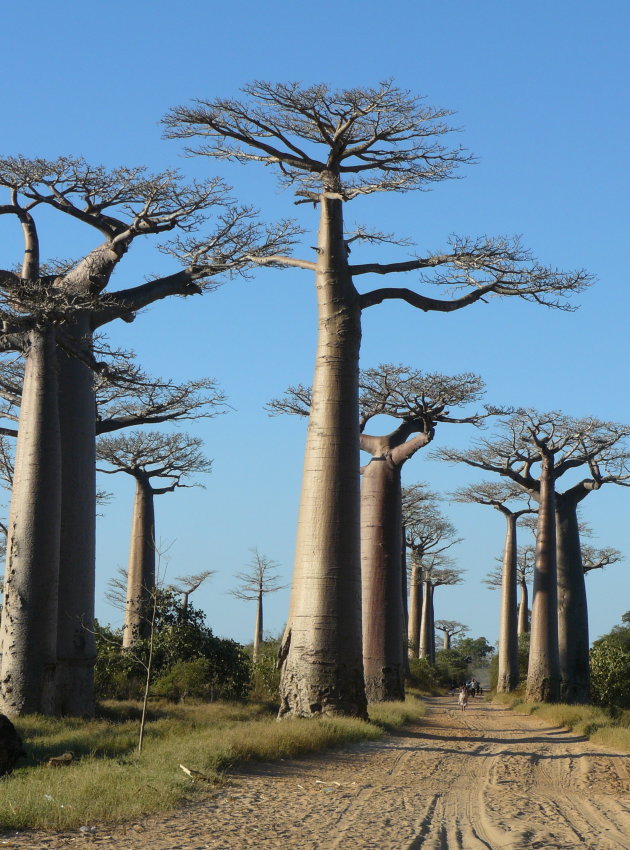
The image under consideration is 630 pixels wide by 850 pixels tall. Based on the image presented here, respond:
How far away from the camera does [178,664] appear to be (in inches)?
626

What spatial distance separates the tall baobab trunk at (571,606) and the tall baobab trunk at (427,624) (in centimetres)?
1581

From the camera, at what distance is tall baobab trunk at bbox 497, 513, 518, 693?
26375mm

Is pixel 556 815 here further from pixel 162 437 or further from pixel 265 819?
pixel 162 437

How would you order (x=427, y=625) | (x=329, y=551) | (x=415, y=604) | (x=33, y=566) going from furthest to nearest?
(x=427, y=625)
(x=415, y=604)
(x=33, y=566)
(x=329, y=551)

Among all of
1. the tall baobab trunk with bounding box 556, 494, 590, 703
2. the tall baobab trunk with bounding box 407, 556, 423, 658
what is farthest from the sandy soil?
the tall baobab trunk with bounding box 407, 556, 423, 658

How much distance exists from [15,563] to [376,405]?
26.9ft

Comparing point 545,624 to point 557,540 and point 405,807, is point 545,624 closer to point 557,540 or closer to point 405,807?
point 557,540

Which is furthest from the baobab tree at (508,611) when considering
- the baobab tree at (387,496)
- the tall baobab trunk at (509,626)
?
the baobab tree at (387,496)

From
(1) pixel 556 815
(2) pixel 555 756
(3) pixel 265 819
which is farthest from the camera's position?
(2) pixel 555 756

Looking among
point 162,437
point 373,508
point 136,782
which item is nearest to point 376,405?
point 373,508

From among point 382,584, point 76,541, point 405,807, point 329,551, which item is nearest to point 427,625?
point 382,584

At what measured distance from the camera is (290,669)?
10812 mm

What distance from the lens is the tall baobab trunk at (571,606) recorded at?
21141 millimetres

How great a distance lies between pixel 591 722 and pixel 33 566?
6.94m
